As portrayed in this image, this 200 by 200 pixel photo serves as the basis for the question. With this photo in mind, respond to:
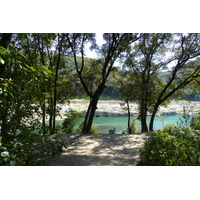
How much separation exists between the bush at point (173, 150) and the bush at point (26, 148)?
4.02 ft

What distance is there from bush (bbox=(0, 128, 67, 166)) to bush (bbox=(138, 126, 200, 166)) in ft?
4.02

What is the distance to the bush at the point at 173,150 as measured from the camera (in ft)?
6.61

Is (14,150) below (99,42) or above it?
below

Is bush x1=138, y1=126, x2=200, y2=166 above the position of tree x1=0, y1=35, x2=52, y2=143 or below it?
below

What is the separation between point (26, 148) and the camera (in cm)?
231

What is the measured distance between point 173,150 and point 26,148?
1.82m

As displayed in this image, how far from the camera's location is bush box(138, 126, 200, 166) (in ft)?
6.61

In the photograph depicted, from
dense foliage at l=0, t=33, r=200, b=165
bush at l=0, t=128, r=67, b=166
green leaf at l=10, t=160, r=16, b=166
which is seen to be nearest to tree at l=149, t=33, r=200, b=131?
dense foliage at l=0, t=33, r=200, b=165

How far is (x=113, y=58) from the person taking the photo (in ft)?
23.4

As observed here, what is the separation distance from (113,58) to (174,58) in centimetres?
276

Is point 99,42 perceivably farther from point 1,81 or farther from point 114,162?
point 1,81

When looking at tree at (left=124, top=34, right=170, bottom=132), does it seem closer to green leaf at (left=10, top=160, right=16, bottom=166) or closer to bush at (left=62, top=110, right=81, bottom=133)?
bush at (left=62, top=110, right=81, bottom=133)

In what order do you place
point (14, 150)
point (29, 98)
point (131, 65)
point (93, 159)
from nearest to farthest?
point (14, 150)
point (29, 98)
point (93, 159)
point (131, 65)

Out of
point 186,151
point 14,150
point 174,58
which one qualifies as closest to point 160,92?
point 174,58
